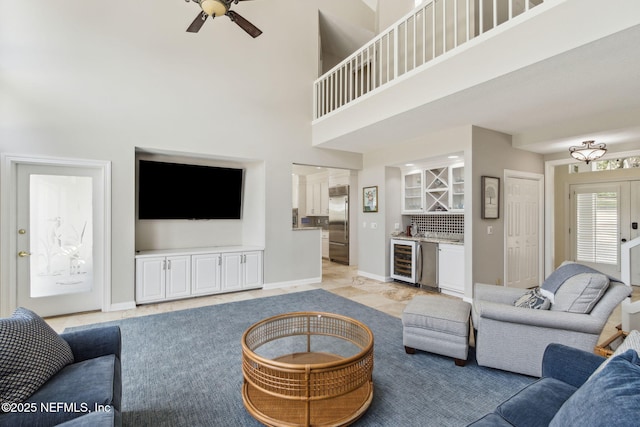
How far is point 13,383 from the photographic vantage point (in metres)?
1.39

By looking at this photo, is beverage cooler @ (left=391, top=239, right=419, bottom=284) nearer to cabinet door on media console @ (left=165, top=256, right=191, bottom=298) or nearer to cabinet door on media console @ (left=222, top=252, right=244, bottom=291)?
cabinet door on media console @ (left=222, top=252, right=244, bottom=291)

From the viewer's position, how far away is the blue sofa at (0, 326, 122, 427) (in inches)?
50.6

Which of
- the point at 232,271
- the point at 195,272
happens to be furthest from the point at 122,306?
the point at 232,271

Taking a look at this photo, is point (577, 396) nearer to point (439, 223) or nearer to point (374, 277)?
point (439, 223)

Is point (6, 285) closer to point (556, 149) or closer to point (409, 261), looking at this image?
point (409, 261)

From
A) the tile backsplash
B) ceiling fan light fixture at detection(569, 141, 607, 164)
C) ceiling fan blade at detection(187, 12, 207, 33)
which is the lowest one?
the tile backsplash

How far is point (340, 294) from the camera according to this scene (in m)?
5.11

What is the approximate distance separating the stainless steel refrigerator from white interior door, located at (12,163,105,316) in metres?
5.24

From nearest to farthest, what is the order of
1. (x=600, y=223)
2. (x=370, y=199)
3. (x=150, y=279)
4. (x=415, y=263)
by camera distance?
(x=150, y=279)
(x=415, y=263)
(x=600, y=223)
(x=370, y=199)

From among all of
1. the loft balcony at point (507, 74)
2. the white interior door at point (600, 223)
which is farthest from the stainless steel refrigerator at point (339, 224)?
the white interior door at point (600, 223)

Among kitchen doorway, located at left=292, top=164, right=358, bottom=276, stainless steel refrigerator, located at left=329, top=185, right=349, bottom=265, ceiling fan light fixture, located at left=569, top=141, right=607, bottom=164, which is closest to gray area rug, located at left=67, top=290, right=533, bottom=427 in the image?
ceiling fan light fixture, located at left=569, top=141, right=607, bottom=164

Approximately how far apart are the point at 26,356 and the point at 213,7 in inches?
113

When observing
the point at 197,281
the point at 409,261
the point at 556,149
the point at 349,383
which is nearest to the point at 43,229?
the point at 197,281

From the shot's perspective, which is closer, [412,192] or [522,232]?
[522,232]
